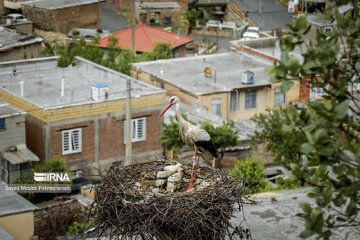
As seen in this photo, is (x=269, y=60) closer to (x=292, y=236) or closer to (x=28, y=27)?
(x=28, y=27)

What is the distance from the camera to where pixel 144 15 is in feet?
232

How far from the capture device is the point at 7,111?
34.2 metres

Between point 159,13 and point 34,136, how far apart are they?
3699cm

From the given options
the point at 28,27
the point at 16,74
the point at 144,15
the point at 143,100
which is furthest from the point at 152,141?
the point at 144,15

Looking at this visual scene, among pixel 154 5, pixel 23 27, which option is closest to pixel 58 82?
pixel 23 27

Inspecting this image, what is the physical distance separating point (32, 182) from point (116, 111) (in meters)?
5.58

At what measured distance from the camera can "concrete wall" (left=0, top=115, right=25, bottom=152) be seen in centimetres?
3391

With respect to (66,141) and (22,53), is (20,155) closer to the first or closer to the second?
(66,141)

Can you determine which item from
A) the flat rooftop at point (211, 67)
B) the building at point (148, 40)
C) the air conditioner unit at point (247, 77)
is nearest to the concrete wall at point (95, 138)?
the flat rooftop at point (211, 67)

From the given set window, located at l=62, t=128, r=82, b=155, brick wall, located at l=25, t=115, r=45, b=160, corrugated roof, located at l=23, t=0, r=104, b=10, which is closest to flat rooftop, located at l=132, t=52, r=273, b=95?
window, located at l=62, t=128, r=82, b=155

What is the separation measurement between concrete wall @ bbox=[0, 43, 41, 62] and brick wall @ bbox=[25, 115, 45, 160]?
13.5m

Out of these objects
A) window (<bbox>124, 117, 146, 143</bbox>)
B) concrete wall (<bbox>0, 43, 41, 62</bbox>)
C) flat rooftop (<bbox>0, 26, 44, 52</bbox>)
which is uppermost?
flat rooftop (<bbox>0, 26, 44, 52</bbox>)

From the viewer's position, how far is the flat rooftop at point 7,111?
33.7m

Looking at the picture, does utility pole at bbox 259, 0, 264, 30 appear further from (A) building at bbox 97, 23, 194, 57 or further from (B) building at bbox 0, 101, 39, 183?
(B) building at bbox 0, 101, 39, 183
